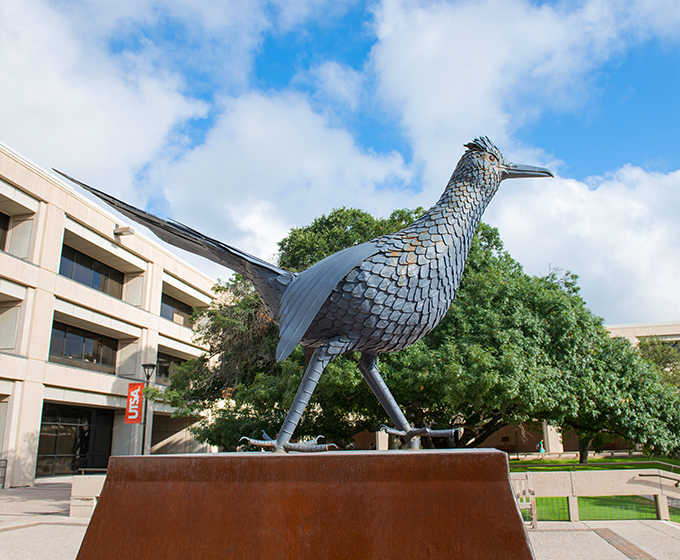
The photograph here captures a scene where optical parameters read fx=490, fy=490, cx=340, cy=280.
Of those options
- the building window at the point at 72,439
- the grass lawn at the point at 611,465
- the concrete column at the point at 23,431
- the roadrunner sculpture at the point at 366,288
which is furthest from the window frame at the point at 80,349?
the roadrunner sculpture at the point at 366,288

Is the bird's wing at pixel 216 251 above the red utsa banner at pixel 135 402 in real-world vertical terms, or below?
above

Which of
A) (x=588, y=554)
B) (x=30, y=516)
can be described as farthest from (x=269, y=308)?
(x=30, y=516)

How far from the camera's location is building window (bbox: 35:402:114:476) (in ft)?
64.1

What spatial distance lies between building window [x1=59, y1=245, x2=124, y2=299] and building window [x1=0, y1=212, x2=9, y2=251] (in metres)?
2.84

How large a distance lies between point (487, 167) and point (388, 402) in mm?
2309

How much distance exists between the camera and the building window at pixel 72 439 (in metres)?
19.5

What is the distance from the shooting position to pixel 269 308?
4.64 metres

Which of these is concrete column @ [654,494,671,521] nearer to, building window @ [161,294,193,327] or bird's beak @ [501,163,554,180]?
bird's beak @ [501,163,554,180]

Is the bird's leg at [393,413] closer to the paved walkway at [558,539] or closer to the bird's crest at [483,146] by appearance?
the bird's crest at [483,146]

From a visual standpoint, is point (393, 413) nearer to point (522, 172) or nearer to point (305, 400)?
point (305, 400)

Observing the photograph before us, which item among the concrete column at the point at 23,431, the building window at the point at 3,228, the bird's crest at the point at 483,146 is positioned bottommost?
the concrete column at the point at 23,431

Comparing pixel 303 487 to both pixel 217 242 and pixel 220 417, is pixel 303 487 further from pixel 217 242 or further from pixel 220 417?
pixel 220 417

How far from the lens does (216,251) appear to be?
4.14 m

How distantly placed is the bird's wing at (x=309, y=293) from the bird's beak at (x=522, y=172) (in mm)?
1591
